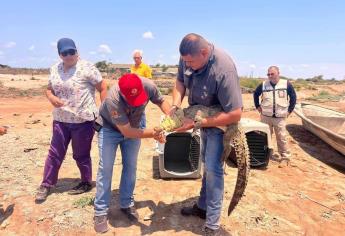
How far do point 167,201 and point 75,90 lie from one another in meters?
1.77

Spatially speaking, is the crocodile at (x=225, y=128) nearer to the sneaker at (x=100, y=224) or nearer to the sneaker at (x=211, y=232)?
the sneaker at (x=211, y=232)

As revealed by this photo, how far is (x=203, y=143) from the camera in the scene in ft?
11.8

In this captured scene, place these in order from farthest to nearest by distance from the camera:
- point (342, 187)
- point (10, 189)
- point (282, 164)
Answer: point (282, 164) < point (342, 187) < point (10, 189)

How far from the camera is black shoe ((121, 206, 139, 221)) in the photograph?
3.92 meters

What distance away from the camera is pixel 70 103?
407cm

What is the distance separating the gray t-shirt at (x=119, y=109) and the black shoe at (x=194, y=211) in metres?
1.24

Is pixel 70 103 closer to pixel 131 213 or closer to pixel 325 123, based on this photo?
pixel 131 213

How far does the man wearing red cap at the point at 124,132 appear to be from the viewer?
119 inches

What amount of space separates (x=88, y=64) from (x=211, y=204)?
2.16 meters

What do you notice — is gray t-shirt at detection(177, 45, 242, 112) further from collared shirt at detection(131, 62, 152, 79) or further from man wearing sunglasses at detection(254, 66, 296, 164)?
collared shirt at detection(131, 62, 152, 79)

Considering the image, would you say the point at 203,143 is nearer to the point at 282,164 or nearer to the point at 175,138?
the point at 175,138

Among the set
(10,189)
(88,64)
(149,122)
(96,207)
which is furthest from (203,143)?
(149,122)

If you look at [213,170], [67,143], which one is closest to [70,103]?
[67,143]

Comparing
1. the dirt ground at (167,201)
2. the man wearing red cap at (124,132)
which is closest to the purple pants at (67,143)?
the dirt ground at (167,201)
